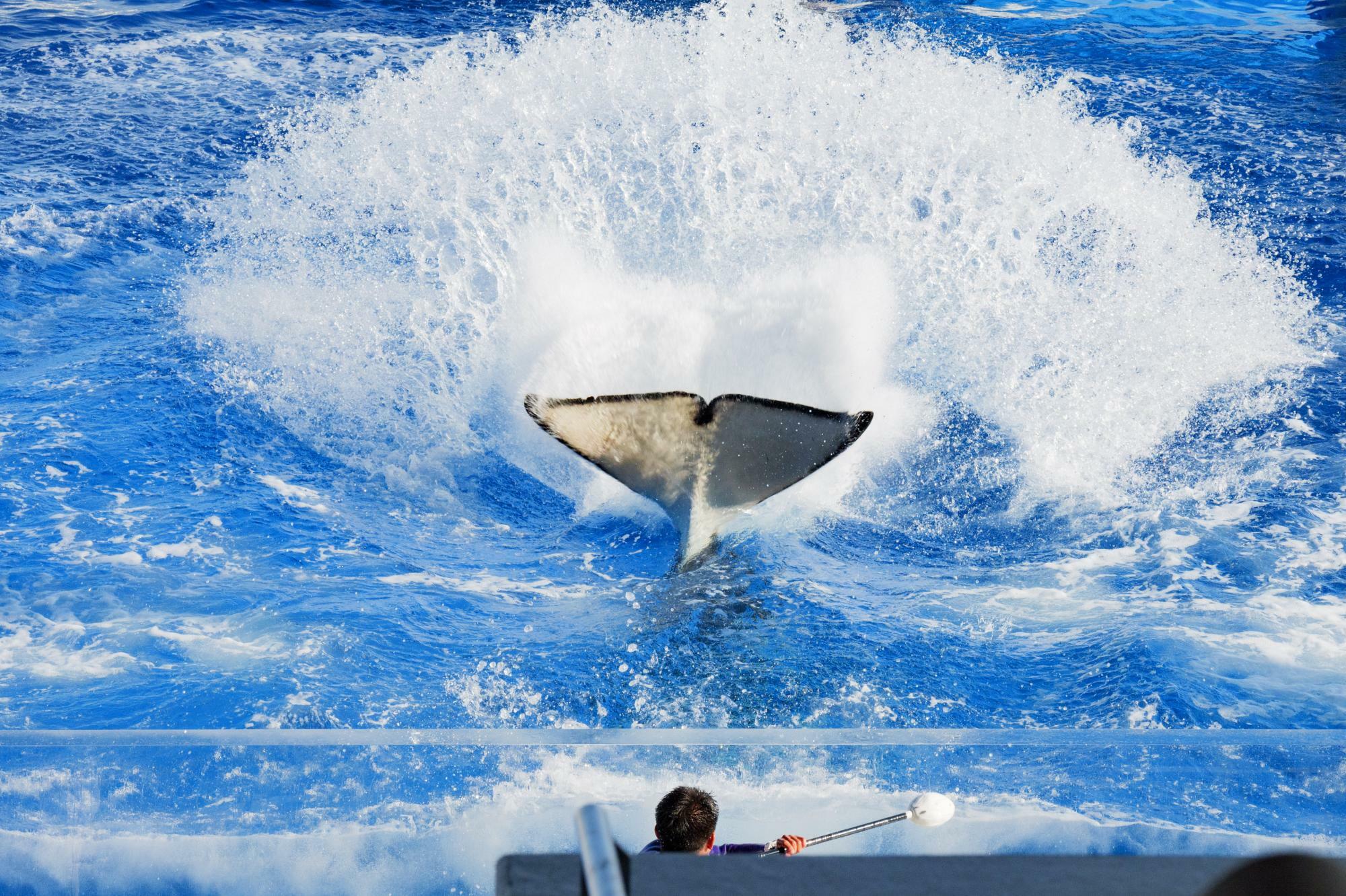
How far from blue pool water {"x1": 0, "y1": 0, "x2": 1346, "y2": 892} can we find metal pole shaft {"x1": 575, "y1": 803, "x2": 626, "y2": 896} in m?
3.15

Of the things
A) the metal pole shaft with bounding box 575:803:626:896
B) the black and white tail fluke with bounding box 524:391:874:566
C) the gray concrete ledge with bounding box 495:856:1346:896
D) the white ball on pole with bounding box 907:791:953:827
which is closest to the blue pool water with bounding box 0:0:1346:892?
the white ball on pole with bounding box 907:791:953:827

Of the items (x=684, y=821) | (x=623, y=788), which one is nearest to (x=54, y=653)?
(x=623, y=788)

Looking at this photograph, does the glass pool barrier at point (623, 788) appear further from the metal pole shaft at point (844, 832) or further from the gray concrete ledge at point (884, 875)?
the gray concrete ledge at point (884, 875)

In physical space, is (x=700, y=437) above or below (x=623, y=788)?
above

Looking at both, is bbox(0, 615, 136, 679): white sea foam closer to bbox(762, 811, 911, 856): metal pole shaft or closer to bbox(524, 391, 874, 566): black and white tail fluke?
bbox(524, 391, 874, 566): black and white tail fluke

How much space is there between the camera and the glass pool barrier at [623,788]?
4297 mm

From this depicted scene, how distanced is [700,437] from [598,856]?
166 inches

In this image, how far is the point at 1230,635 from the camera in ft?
20.1

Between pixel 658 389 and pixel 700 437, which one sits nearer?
pixel 700 437

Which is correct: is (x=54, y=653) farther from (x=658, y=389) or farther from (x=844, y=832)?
(x=844, y=832)

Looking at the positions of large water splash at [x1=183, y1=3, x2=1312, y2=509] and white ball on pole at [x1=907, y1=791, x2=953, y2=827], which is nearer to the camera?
white ball on pole at [x1=907, y1=791, x2=953, y2=827]

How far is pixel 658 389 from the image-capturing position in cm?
724

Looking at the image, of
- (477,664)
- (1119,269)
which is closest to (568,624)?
(477,664)

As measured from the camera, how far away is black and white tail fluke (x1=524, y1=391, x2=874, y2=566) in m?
5.26
